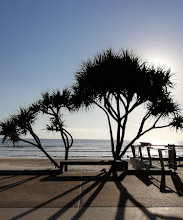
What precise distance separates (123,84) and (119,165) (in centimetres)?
321

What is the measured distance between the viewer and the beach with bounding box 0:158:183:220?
4844mm

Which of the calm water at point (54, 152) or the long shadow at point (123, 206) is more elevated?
the calm water at point (54, 152)

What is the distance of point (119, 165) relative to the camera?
11.1 meters

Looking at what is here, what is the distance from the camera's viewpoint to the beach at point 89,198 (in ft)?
15.9

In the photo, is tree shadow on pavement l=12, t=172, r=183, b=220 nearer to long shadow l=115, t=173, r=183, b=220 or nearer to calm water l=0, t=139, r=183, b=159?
long shadow l=115, t=173, r=183, b=220

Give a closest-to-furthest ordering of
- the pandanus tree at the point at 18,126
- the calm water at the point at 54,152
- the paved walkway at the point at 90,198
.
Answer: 1. the paved walkway at the point at 90,198
2. the pandanus tree at the point at 18,126
3. the calm water at the point at 54,152

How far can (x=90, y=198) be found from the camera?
6.19 meters

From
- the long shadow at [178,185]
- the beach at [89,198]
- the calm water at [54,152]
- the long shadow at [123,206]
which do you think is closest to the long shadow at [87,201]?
the beach at [89,198]

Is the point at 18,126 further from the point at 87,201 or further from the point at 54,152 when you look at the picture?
the point at 54,152

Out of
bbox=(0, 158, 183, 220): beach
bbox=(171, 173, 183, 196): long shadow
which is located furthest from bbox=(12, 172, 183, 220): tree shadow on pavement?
bbox=(171, 173, 183, 196): long shadow

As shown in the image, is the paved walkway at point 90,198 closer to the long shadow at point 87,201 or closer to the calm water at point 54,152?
the long shadow at point 87,201

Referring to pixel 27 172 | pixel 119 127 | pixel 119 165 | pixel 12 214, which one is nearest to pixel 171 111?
pixel 119 127

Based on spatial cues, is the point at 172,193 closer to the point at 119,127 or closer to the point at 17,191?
the point at 17,191

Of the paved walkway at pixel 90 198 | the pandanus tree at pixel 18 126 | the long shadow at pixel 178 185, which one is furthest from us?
the pandanus tree at pixel 18 126
